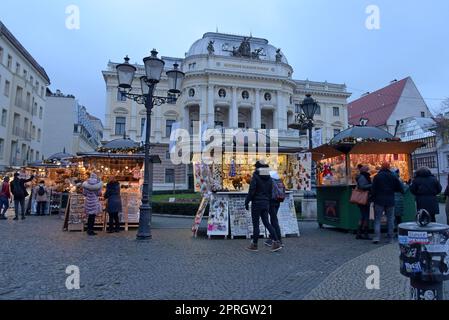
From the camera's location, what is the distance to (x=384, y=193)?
8.89 m

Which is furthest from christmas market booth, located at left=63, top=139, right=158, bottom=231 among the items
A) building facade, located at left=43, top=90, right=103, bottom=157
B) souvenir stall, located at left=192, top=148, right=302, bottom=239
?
building facade, located at left=43, top=90, right=103, bottom=157

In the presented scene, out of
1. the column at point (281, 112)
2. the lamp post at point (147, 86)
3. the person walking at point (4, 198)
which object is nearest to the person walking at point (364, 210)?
the lamp post at point (147, 86)

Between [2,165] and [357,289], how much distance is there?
4098 centimetres

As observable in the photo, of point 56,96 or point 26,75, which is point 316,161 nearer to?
point 26,75

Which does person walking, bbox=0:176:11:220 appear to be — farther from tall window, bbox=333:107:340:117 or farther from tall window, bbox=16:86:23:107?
tall window, bbox=333:107:340:117

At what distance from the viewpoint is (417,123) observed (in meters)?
53.3

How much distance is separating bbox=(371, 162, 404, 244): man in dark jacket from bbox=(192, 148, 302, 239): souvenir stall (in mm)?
2365

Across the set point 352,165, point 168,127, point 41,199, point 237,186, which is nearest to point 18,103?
point 168,127

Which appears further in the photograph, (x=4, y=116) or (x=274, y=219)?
(x=4, y=116)

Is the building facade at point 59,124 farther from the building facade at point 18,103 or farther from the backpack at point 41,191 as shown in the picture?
the backpack at point 41,191

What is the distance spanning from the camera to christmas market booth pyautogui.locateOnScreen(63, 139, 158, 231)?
11.7 metres

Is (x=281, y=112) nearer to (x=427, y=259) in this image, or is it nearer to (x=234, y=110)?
(x=234, y=110)

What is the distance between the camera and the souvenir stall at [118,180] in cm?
1170

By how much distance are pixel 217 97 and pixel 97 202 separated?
1513 inches
